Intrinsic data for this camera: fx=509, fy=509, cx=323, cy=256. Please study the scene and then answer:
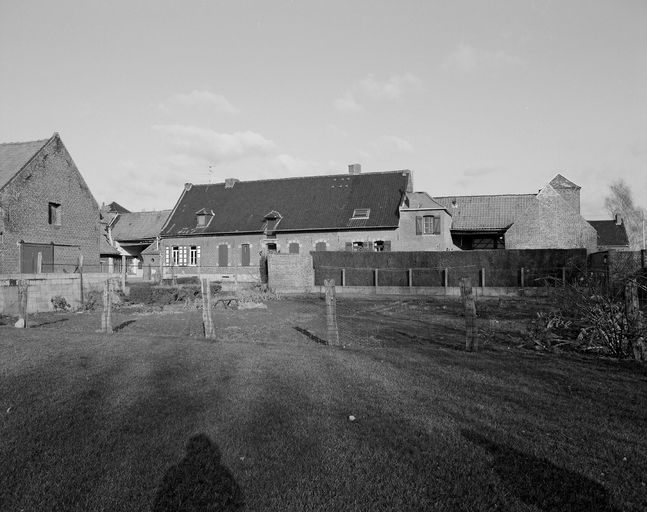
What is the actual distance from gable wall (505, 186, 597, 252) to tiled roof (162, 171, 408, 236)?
31.7 ft

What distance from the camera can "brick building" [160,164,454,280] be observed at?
125 ft

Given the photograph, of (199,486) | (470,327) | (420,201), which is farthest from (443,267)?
(199,486)

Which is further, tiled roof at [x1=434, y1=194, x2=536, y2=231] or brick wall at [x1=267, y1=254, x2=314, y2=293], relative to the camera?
tiled roof at [x1=434, y1=194, x2=536, y2=231]

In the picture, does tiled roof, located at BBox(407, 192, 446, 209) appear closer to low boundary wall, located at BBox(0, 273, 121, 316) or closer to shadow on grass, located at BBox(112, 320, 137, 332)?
low boundary wall, located at BBox(0, 273, 121, 316)

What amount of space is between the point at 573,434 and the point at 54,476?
175 inches

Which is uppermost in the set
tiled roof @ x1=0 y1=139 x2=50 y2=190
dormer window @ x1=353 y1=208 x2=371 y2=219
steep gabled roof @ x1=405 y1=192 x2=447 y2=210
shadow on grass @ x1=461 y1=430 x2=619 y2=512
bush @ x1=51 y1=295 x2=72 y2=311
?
tiled roof @ x1=0 y1=139 x2=50 y2=190

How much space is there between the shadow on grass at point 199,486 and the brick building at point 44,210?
23.4 m

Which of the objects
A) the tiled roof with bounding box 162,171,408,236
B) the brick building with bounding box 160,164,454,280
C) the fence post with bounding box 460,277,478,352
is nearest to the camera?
the fence post with bounding box 460,277,478,352

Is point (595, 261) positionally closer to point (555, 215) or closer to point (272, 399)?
point (555, 215)

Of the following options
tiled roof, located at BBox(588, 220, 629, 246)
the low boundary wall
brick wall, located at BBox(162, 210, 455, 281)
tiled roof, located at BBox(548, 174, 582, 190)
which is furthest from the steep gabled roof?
tiled roof, located at BBox(588, 220, 629, 246)

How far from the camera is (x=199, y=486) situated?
377 centimetres

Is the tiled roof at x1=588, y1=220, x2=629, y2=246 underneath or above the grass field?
above

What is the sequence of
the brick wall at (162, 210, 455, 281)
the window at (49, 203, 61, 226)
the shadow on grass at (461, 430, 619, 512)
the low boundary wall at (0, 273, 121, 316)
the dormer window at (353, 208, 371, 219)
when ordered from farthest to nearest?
1. the dormer window at (353, 208, 371, 219)
2. the brick wall at (162, 210, 455, 281)
3. the window at (49, 203, 61, 226)
4. the low boundary wall at (0, 273, 121, 316)
5. the shadow on grass at (461, 430, 619, 512)

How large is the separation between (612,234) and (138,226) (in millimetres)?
53072
